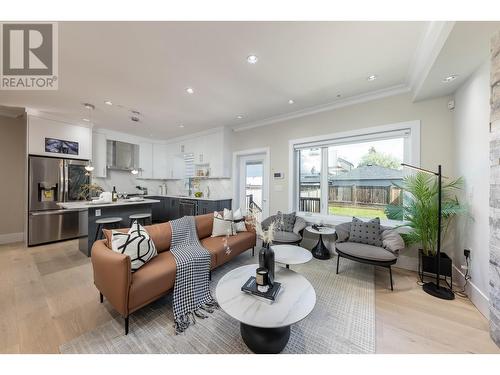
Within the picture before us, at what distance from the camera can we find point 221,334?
5.26 ft

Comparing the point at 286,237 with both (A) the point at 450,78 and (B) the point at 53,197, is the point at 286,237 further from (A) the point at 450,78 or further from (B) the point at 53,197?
(B) the point at 53,197

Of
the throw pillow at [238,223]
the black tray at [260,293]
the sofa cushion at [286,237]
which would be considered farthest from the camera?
the throw pillow at [238,223]

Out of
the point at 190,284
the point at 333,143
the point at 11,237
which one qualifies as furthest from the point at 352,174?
the point at 11,237

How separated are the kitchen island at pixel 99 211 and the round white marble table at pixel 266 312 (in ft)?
10.1

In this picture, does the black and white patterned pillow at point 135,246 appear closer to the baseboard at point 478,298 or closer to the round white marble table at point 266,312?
the round white marble table at point 266,312

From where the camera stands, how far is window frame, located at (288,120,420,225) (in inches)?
114

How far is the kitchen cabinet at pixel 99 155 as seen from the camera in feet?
16.7

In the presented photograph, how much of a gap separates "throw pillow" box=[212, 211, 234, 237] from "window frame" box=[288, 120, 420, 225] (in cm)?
162

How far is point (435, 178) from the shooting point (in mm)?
2701

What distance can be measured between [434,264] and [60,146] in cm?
734

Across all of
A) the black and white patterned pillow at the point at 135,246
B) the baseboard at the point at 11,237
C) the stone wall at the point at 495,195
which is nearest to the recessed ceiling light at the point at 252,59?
the stone wall at the point at 495,195

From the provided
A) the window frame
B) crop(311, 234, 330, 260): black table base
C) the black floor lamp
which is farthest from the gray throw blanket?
the black floor lamp

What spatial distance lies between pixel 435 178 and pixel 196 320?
143 inches

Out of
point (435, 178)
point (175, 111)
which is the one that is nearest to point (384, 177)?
point (435, 178)
